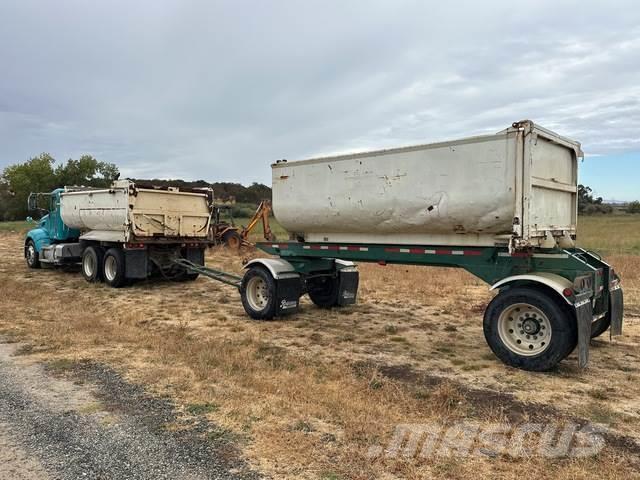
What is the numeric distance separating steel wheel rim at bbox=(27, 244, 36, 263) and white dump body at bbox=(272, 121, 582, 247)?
1196 centimetres

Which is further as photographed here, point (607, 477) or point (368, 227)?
point (368, 227)

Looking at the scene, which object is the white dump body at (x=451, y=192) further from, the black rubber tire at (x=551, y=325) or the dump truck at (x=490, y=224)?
the black rubber tire at (x=551, y=325)

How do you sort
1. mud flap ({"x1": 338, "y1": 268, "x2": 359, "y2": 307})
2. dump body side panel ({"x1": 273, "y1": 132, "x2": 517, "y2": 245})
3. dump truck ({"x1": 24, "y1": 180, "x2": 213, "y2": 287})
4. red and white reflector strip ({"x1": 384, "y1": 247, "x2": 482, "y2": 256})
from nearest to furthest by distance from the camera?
dump body side panel ({"x1": 273, "y1": 132, "x2": 517, "y2": 245}) < red and white reflector strip ({"x1": 384, "y1": 247, "x2": 482, "y2": 256}) < mud flap ({"x1": 338, "y1": 268, "x2": 359, "y2": 307}) < dump truck ({"x1": 24, "y1": 180, "x2": 213, "y2": 287})

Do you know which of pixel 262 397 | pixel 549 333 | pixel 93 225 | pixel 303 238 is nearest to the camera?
pixel 262 397

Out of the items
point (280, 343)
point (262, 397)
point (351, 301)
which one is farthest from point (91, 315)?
point (262, 397)

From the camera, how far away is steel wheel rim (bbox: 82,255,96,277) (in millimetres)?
14203

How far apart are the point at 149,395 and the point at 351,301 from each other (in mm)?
5614

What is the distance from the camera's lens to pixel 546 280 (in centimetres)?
619

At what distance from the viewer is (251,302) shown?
9602 millimetres

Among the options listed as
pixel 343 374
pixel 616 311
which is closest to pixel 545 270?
pixel 616 311

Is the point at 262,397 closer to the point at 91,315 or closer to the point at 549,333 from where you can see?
the point at 549,333

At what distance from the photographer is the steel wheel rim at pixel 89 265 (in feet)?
46.6

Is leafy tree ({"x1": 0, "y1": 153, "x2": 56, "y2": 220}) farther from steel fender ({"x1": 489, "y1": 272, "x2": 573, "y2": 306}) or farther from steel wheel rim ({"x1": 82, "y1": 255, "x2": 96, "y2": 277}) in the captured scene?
steel fender ({"x1": 489, "y1": 272, "x2": 573, "y2": 306})

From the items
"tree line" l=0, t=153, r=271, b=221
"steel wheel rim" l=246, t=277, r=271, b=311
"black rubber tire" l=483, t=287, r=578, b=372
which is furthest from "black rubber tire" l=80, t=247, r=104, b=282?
"tree line" l=0, t=153, r=271, b=221
